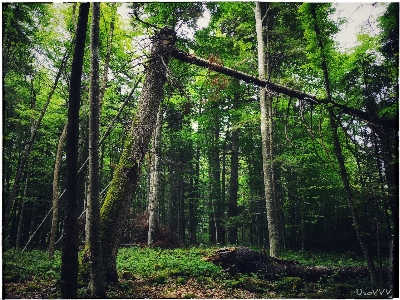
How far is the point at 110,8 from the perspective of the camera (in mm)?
9156

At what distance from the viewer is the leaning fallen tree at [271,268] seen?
637 centimetres

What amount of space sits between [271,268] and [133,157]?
4292mm

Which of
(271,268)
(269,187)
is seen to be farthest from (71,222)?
(269,187)

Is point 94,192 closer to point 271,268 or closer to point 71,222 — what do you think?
point 71,222

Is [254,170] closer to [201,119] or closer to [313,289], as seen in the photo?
[201,119]

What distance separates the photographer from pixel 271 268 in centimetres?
639

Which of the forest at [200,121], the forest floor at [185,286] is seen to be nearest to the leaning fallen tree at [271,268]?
the forest at [200,121]

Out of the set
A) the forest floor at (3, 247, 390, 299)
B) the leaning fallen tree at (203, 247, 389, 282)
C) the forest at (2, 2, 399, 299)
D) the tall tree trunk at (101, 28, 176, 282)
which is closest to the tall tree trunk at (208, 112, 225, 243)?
the forest at (2, 2, 399, 299)

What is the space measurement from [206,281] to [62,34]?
985 centimetres

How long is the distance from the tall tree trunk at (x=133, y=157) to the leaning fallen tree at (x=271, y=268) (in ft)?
9.58

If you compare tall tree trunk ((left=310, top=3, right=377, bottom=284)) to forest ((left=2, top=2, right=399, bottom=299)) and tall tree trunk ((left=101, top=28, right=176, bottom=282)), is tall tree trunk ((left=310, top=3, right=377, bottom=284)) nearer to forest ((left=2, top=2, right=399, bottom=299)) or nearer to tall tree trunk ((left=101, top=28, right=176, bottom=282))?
forest ((left=2, top=2, right=399, bottom=299))

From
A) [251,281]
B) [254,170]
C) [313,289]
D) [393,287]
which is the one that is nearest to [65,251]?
[251,281]

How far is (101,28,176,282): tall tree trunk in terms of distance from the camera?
5012mm

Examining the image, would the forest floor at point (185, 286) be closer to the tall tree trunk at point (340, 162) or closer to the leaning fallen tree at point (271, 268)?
the leaning fallen tree at point (271, 268)
